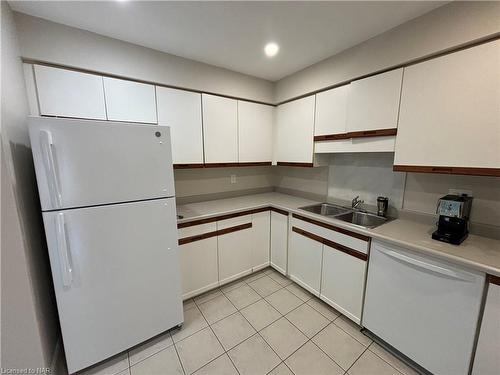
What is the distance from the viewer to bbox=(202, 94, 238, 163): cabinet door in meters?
A: 2.18

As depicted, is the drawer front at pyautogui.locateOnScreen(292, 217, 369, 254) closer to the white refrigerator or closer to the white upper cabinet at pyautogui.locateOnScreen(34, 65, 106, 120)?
the white refrigerator

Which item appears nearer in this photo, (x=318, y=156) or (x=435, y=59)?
(x=435, y=59)

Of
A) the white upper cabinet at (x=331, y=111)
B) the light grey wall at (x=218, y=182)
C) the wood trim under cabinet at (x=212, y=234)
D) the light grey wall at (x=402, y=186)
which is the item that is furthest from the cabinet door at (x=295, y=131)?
the wood trim under cabinet at (x=212, y=234)

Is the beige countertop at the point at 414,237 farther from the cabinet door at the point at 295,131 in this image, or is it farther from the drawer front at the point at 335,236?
the cabinet door at the point at 295,131

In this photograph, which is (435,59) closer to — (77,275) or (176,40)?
(176,40)

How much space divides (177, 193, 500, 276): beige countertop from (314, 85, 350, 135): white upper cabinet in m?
0.88

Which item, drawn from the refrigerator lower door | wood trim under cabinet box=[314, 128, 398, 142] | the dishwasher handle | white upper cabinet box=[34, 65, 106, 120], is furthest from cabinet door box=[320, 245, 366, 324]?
white upper cabinet box=[34, 65, 106, 120]

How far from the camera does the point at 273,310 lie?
1952 millimetres

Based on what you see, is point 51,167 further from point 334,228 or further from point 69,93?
point 334,228

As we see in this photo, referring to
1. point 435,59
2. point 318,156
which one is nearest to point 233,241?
point 318,156

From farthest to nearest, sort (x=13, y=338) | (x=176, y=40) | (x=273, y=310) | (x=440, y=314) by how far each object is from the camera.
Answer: (x=273, y=310) → (x=176, y=40) → (x=440, y=314) → (x=13, y=338)

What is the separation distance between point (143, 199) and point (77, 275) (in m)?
0.60

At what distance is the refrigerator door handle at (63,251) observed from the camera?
3.89ft

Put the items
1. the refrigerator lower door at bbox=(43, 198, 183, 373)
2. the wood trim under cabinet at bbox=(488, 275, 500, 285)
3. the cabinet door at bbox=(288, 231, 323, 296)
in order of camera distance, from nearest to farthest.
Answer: the wood trim under cabinet at bbox=(488, 275, 500, 285), the refrigerator lower door at bbox=(43, 198, 183, 373), the cabinet door at bbox=(288, 231, 323, 296)
